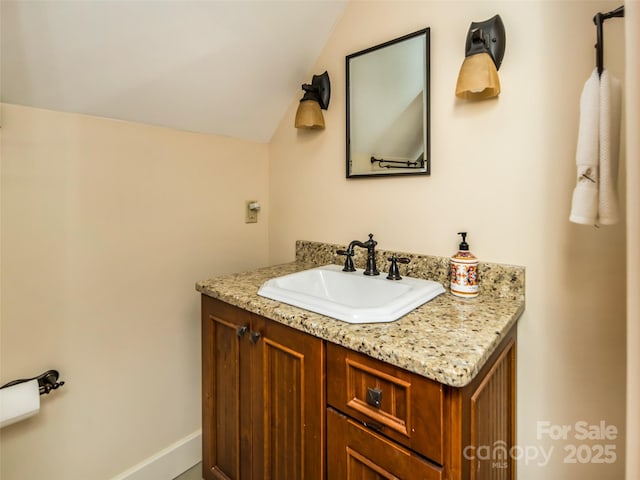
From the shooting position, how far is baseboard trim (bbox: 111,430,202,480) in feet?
4.29

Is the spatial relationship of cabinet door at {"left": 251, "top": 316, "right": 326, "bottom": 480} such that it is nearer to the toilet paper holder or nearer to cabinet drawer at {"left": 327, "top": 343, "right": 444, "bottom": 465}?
cabinet drawer at {"left": 327, "top": 343, "right": 444, "bottom": 465}

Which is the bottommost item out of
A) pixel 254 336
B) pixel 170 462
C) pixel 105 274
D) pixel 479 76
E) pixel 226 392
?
pixel 170 462

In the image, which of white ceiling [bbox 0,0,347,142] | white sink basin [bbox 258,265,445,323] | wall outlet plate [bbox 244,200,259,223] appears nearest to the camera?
white sink basin [bbox 258,265,445,323]

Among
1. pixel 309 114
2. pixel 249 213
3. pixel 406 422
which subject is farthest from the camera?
pixel 249 213

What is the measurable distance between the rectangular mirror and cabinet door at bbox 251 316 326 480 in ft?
2.41

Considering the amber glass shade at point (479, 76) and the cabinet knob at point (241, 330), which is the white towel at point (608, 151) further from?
the cabinet knob at point (241, 330)

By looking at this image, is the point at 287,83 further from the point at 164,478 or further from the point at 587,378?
the point at 164,478

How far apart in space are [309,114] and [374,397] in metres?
1.13

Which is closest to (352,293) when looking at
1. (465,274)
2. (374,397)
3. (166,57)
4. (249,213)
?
(465,274)

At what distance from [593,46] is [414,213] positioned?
65 centimetres

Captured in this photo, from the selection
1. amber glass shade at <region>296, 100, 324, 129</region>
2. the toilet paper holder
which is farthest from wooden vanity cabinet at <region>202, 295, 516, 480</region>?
amber glass shade at <region>296, 100, 324, 129</region>

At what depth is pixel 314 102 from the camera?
140 centimetres

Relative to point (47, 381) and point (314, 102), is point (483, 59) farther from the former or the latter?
point (47, 381)

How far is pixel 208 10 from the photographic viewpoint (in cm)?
109
